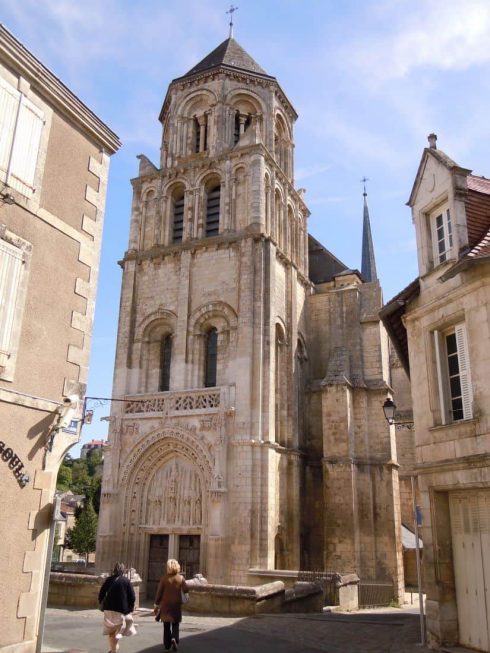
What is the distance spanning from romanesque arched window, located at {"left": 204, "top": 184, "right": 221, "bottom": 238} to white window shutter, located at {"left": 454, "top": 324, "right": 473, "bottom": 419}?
14986 millimetres

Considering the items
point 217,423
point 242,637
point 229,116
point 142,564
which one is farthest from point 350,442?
point 229,116

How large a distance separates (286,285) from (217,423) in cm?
663

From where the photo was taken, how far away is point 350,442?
69.5 feet

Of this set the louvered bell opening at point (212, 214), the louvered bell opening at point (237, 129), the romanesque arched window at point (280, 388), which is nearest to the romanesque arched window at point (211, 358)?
the romanesque arched window at point (280, 388)

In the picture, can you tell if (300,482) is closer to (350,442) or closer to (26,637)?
(350,442)

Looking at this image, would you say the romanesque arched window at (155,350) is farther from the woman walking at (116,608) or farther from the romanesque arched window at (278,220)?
the woman walking at (116,608)

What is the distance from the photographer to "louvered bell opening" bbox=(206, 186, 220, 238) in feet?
76.9

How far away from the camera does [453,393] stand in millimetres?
9695

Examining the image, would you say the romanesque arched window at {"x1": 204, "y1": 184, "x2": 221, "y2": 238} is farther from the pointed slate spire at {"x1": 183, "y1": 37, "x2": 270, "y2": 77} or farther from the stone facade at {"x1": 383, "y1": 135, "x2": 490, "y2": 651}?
the stone facade at {"x1": 383, "y1": 135, "x2": 490, "y2": 651}

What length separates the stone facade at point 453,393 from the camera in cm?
858

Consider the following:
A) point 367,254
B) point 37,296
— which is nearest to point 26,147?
point 37,296

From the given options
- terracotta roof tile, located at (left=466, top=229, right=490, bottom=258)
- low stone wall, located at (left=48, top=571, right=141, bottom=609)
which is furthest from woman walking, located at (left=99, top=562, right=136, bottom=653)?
terracotta roof tile, located at (left=466, top=229, right=490, bottom=258)

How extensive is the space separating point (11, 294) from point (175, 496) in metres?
13.8

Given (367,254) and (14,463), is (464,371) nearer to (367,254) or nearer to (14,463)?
(14,463)
